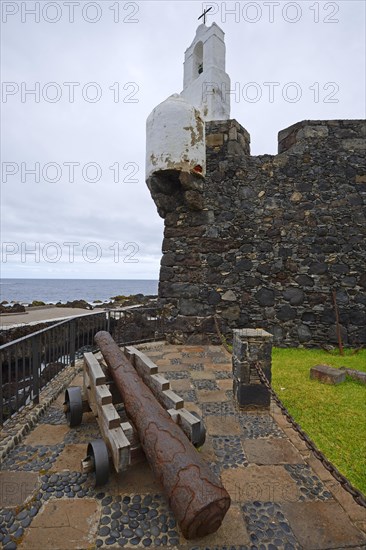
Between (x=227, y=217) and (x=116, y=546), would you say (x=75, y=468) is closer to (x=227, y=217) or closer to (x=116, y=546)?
(x=116, y=546)

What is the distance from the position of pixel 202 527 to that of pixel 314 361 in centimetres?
510

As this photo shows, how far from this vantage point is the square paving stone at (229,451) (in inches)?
106

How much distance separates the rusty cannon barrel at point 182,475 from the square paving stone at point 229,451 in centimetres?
75

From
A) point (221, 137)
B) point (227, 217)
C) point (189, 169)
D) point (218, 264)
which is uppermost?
point (221, 137)

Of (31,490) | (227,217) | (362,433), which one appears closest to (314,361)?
(362,433)

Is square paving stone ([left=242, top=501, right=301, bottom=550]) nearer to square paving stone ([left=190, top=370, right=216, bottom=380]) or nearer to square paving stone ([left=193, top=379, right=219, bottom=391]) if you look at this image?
square paving stone ([left=193, top=379, right=219, bottom=391])

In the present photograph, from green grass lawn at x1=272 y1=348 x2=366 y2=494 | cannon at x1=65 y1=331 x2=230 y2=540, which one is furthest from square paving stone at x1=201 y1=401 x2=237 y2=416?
cannon at x1=65 y1=331 x2=230 y2=540

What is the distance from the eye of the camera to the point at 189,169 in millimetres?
7098

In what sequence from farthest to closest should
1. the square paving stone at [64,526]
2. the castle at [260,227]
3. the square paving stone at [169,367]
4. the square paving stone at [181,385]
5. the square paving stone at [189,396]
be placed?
the castle at [260,227]
the square paving stone at [169,367]
the square paving stone at [181,385]
the square paving stone at [189,396]
the square paving stone at [64,526]

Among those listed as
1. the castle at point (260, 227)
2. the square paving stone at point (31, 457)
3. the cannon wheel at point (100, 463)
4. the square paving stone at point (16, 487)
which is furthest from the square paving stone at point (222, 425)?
the castle at point (260, 227)

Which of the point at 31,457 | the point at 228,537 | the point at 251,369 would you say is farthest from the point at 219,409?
the point at 31,457

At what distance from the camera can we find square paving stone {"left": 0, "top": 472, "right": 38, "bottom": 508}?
7.22 ft

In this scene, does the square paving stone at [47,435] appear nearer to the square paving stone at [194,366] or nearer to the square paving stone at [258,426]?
the square paving stone at [258,426]

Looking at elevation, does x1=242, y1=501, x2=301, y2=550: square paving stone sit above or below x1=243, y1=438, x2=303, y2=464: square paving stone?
above
